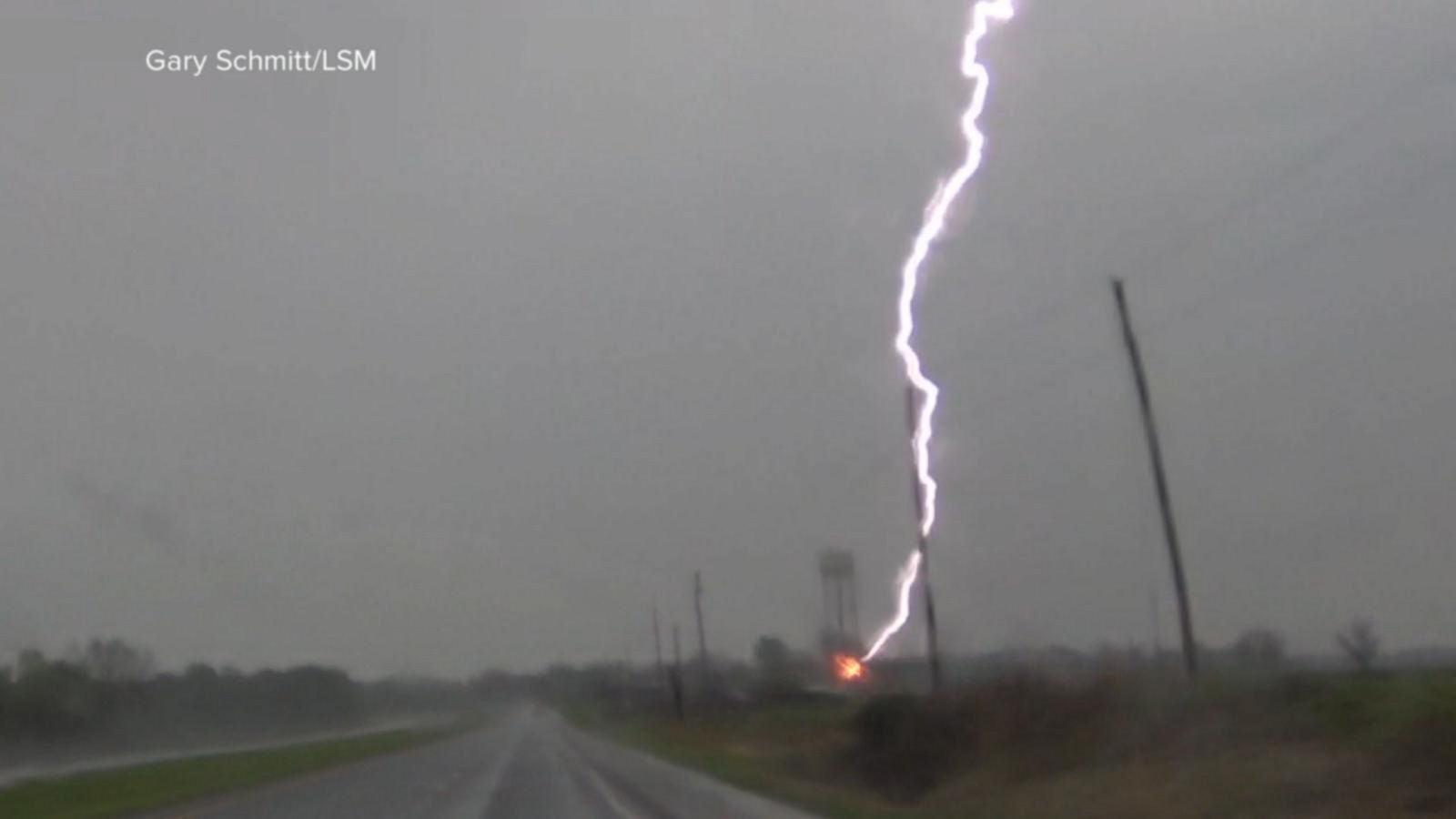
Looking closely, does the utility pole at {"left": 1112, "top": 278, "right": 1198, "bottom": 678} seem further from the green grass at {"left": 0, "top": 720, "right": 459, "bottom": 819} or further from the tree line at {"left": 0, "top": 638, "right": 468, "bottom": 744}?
the tree line at {"left": 0, "top": 638, "right": 468, "bottom": 744}

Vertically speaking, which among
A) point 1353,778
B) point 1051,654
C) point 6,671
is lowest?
point 1353,778

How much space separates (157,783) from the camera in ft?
201

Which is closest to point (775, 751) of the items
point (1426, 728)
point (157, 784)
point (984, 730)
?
point (157, 784)

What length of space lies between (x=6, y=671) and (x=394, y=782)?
8808cm

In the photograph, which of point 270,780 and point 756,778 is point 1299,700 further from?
point 270,780

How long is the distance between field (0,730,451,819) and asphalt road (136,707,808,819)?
1791mm

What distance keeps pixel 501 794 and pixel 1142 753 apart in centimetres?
1275

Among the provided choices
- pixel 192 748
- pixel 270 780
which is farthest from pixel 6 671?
pixel 270 780

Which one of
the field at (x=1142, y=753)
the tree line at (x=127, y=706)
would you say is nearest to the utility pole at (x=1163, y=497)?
the field at (x=1142, y=753)

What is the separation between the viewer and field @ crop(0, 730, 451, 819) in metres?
47.6

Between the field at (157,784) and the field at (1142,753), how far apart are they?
42.5 ft

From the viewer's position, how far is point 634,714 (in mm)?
169500

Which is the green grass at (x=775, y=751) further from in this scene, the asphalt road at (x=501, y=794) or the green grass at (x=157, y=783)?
the green grass at (x=157, y=783)

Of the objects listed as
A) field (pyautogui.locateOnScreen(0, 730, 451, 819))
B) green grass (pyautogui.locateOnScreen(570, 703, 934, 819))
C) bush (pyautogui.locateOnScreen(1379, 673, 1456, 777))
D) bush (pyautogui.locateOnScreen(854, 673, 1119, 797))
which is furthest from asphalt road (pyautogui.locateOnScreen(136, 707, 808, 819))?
bush (pyautogui.locateOnScreen(1379, 673, 1456, 777))
